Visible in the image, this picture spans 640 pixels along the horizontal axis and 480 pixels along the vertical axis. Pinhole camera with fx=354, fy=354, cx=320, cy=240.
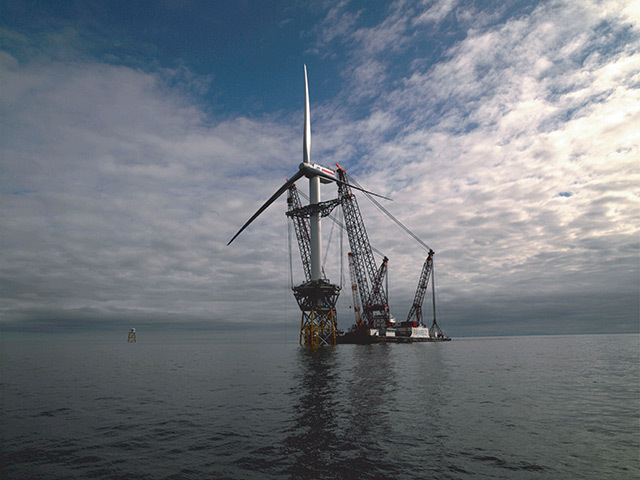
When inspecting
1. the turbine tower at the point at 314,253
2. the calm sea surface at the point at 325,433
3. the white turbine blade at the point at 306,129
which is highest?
the white turbine blade at the point at 306,129

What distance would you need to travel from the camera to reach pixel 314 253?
114 metres

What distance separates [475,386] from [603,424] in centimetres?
1953

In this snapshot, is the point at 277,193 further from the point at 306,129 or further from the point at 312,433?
the point at 312,433

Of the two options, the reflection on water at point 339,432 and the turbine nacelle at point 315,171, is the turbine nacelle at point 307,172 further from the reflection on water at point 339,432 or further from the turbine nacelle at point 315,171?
the reflection on water at point 339,432

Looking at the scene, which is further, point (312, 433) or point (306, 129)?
Result: point (306, 129)

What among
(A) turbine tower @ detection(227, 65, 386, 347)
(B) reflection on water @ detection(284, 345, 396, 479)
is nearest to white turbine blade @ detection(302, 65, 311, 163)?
(A) turbine tower @ detection(227, 65, 386, 347)

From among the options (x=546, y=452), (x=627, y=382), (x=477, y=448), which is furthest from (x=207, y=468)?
(x=627, y=382)

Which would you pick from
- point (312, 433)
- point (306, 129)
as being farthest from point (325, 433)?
point (306, 129)

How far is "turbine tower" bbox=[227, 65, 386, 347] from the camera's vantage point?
112625mm

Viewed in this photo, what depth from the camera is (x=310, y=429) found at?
24594 mm

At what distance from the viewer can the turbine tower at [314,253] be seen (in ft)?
370

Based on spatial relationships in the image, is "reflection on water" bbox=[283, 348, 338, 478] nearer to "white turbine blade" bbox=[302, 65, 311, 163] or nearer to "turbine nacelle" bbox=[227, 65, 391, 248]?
"turbine nacelle" bbox=[227, 65, 391, 248]

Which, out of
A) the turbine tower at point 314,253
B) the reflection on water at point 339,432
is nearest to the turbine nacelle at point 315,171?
the turbine tower at point 314,253

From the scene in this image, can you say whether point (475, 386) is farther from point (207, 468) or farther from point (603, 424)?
point (207, 468)
